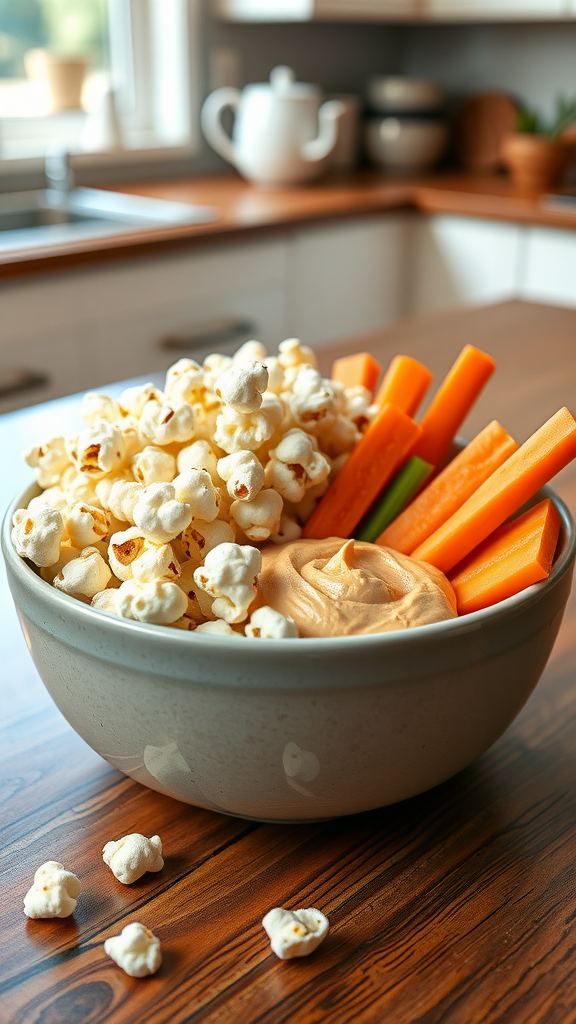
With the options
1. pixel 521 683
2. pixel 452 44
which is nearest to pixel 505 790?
pixel 521 683

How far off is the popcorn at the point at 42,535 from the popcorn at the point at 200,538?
7 centimetres

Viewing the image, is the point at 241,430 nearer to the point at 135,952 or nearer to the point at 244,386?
the point at 244,386

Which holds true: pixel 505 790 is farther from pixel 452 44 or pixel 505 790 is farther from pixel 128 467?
pixel 452 44

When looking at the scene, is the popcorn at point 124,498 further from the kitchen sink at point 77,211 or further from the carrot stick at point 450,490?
the kitchen sink at point 77,211

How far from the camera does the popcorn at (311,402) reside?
0.63 meters

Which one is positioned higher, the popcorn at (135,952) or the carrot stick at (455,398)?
the carrot stick at (455,398)

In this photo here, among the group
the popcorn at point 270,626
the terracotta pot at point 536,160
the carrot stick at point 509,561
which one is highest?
the popcorn at point 270,626

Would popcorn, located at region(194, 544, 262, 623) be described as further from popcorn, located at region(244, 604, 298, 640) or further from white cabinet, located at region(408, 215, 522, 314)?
white cabinet, located at region(408, 215, 522, 314)

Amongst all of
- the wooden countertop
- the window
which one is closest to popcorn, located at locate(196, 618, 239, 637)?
the wooden countertop

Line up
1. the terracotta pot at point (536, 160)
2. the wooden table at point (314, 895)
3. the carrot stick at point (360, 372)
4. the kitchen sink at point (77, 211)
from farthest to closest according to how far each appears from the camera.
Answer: the terracotta pot at point (536, 160)
the kitchen sink at point (77, 211)
the carrot stick at point (360, 372)
the wooden table at point (314, 895)

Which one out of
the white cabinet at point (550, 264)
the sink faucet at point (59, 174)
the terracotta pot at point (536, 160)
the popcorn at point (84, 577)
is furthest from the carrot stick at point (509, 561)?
the terracotta pot at point (536, 160)

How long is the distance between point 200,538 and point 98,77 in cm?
283

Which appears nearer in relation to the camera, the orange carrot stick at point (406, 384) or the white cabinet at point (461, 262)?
the orange carrot stick at point (406, 384)

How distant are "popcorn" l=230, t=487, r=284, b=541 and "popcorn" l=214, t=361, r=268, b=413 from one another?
0.05 meters
